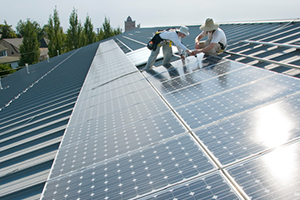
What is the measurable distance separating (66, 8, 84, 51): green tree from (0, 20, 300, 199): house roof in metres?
55.6

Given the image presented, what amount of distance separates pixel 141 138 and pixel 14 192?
2436 millimetres

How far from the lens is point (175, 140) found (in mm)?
3879

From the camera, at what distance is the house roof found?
9.42 ft

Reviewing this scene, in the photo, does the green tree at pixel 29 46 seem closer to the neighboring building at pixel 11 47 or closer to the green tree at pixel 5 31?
the neighboring building at pixel 11 47

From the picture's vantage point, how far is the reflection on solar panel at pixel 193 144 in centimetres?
278

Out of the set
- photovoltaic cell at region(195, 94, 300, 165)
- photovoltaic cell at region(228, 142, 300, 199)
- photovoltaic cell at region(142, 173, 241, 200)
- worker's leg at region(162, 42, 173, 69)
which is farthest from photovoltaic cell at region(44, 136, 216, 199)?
worker's leg at region(162, 42, 173, 69)

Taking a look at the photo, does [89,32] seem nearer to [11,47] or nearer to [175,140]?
[11,47]

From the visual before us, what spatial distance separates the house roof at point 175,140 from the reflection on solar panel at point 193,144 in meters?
0.01

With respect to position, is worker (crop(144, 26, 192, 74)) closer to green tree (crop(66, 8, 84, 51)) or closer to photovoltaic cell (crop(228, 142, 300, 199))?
photovoltaic cell (crop(228, 142, 300, 199))

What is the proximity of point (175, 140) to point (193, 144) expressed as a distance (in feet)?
1.13

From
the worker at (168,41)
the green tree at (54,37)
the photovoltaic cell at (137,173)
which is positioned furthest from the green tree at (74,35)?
the photovoltaic cell at (137,173)

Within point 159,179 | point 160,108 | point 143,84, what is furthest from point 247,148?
point 143,84

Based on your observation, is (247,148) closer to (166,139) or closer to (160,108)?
(166,139)

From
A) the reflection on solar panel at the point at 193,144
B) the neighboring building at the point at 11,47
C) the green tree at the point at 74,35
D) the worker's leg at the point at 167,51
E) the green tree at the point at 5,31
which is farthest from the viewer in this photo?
the green tree at the point at 5,31
